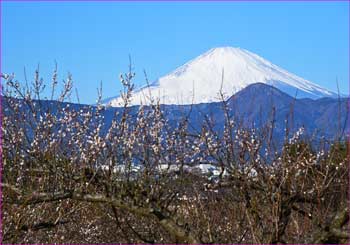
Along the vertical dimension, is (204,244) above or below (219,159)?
below

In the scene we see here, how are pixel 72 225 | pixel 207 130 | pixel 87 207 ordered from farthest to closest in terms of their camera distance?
pixel 72 225
pixel 87 207
pixel 207 130

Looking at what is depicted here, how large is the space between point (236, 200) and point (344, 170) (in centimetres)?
88

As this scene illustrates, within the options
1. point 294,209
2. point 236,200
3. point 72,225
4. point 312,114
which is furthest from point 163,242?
point 312,114

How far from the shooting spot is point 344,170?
18.3 ft

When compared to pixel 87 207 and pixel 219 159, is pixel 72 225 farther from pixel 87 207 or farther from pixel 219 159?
pixel 219 159

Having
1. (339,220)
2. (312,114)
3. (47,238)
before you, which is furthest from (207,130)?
(312,114)

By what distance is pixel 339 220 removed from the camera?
446 cm

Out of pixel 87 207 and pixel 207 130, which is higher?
pixel 207 130

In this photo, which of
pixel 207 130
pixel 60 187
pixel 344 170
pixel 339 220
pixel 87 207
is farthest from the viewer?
pixel 87 207

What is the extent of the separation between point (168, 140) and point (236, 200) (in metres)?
1.01

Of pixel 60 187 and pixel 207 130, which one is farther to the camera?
pixel 207 130

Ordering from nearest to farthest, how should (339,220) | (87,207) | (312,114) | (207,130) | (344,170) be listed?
1. (339,220)
2. (344,170)
3. (207,130)
4. (87,207)
5. (312,114)

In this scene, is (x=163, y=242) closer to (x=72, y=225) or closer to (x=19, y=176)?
(x=19, y=176)

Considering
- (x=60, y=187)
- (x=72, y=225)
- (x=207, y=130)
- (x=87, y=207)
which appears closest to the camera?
(x=60, y=187)
